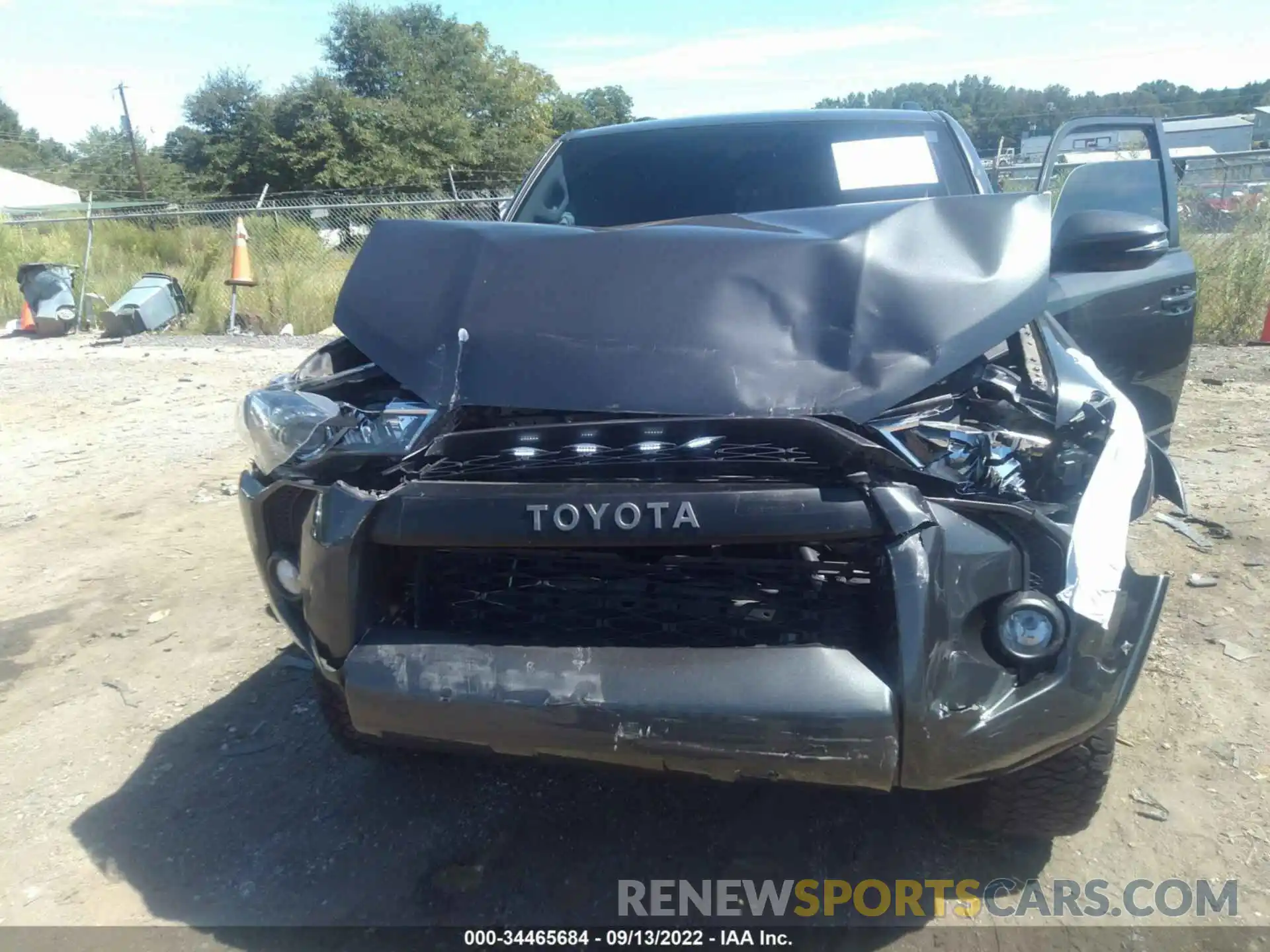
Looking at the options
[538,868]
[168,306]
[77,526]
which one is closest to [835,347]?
[538,868]

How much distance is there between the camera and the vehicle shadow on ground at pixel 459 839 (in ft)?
8.29

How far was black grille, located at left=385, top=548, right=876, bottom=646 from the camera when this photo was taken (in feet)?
7.16

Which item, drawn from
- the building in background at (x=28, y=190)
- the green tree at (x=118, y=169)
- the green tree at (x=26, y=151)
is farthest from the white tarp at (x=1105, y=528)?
the green tree at (x=26, y=151)

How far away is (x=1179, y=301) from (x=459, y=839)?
364cm

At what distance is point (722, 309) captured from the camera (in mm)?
2568

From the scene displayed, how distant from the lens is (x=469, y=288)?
9.16 feet

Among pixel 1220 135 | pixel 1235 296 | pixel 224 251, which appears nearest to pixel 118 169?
pixel 224 251

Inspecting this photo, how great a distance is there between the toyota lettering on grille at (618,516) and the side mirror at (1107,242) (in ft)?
6.24

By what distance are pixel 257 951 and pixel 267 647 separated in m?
1.64

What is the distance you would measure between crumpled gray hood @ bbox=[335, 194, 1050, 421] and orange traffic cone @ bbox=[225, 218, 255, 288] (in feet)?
31.9

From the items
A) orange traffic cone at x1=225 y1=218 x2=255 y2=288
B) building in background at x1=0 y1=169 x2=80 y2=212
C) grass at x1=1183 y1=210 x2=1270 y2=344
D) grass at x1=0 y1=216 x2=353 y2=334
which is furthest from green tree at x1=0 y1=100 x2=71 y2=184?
grass at x1=1183 y1=210 x2=1270 y2=344

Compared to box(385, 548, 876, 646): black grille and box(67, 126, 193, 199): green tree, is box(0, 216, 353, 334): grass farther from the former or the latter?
box(67, 126, 193, 199): green tree

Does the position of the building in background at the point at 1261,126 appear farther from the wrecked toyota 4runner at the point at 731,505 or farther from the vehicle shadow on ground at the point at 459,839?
the vehicle shadow on ground at the point at 459,839

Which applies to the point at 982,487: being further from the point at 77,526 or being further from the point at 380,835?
the point at 77,526
